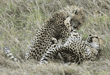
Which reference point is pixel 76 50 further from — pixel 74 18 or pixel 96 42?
pixel 74 18

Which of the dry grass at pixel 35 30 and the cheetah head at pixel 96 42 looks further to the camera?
the cheetah head at pixel 96 42

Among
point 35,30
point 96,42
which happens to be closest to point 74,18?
point 96,42

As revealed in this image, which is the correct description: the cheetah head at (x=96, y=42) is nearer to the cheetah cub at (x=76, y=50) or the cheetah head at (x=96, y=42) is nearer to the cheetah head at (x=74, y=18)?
the cheetah cub at (x=76, y=50)

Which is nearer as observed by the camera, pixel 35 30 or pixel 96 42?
pixel 96 42

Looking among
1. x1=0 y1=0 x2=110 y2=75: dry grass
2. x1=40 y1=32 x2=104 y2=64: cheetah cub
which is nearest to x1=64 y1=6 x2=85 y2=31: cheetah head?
x1=40 y1=32 x2=104 y2=64: cheetah cub

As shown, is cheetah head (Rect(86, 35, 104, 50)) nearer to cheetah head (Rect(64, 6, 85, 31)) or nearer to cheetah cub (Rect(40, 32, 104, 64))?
cheetah cub (Rect(40, 32, 104, 64))

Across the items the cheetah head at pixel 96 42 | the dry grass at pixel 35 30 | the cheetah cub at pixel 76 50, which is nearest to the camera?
the dry grass at pixel 35 30

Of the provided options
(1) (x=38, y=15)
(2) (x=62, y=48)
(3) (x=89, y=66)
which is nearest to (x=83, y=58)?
(3) (x=89, y=66)

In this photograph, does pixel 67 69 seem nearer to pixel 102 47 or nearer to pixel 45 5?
pixel 102 47

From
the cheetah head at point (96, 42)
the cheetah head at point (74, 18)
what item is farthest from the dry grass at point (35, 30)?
the cheetah head at point (74, 18)
